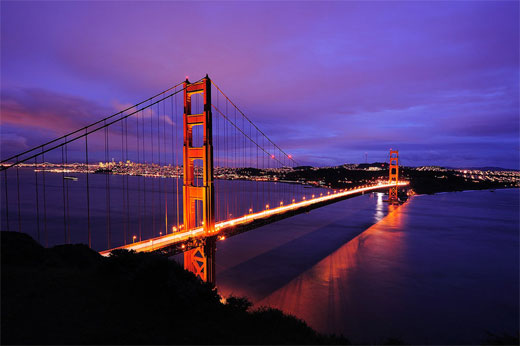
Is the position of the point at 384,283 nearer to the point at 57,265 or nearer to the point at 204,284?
the point at 204,284

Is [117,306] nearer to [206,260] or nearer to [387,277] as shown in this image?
[206,260]

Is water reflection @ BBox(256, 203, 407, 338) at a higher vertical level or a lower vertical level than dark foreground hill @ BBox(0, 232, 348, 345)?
lower

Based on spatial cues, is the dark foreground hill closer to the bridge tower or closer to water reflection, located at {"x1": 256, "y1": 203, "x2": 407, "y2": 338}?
the bridge tower

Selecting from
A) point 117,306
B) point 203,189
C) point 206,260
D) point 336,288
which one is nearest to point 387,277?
point 336,288

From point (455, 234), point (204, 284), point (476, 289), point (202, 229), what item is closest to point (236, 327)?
point (204, 284)

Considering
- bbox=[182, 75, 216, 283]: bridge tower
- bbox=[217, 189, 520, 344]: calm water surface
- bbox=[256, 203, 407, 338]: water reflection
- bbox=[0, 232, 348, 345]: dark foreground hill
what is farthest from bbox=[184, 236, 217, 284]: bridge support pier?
bbox=[0, 232, 348, 345]: dark foreground hill
